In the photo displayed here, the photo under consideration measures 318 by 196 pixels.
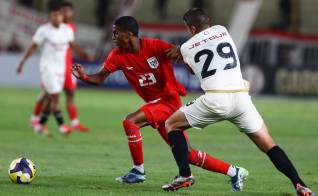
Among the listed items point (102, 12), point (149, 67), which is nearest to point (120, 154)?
point (149, 67)

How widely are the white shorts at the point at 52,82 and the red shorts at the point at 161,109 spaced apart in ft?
23.2

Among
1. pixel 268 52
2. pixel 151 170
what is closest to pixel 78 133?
pixel 151 170

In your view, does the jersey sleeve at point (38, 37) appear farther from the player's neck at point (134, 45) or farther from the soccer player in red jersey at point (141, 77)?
the player's neck at point (134, 45)

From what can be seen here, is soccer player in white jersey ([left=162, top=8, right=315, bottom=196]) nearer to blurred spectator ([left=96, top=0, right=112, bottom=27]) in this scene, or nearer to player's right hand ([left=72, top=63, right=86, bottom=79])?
player's right hand ([left=72, top=63, right=86, bottom=79])

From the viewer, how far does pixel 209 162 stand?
10188mm

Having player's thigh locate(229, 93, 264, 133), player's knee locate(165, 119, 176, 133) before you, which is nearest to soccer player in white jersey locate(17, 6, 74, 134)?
player's knee locate(165, 119, 176, 133)

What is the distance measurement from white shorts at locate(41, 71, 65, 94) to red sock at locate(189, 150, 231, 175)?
26.1 feet

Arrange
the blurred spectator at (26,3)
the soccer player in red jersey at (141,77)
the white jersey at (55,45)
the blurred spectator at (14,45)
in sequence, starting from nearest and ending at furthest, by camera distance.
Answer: the soccer player in red jersey at (141,77), the white jersey at (55,45), the blurred spectator at (14,45), the blurred spectator at (26,3)

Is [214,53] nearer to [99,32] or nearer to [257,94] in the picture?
[257,94]

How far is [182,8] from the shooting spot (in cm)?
4256

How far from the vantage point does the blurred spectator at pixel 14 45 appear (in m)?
36.9

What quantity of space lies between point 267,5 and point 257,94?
11779mm

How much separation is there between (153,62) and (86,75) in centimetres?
83

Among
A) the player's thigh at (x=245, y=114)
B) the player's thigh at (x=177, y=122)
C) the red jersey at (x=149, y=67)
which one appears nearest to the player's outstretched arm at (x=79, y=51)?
the red jersey at (x=149, y=67)
